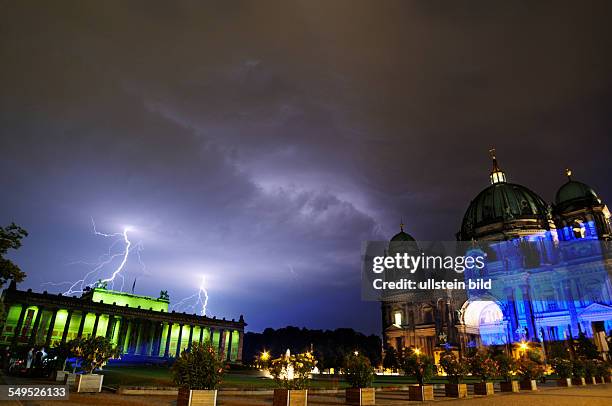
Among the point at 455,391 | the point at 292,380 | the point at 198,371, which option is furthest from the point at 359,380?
the point at 198,371

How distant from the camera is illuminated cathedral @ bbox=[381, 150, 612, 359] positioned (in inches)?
2537

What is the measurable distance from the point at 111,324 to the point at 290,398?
78.0m

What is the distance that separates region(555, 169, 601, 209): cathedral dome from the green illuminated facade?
253 feet

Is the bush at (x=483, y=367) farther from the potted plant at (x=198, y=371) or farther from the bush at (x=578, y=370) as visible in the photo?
the potted plant at (x=198, y=371)

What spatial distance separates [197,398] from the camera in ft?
42.4

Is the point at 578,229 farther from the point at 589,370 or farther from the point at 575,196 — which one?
the point at 589,370

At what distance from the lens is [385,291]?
313ft

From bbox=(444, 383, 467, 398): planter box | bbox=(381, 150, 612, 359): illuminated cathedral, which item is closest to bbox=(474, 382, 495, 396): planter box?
bbox=(444, 383, 467, 398): planter box

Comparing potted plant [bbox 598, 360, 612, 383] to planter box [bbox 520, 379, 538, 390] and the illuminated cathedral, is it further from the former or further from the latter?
the illuminated cathedral

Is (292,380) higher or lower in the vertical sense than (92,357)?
lower

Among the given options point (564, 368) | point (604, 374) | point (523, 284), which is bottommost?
point (604, 374)

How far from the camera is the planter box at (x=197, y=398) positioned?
1284 cm

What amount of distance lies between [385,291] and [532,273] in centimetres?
3437

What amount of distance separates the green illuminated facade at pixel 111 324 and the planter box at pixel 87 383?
40.7 meters
